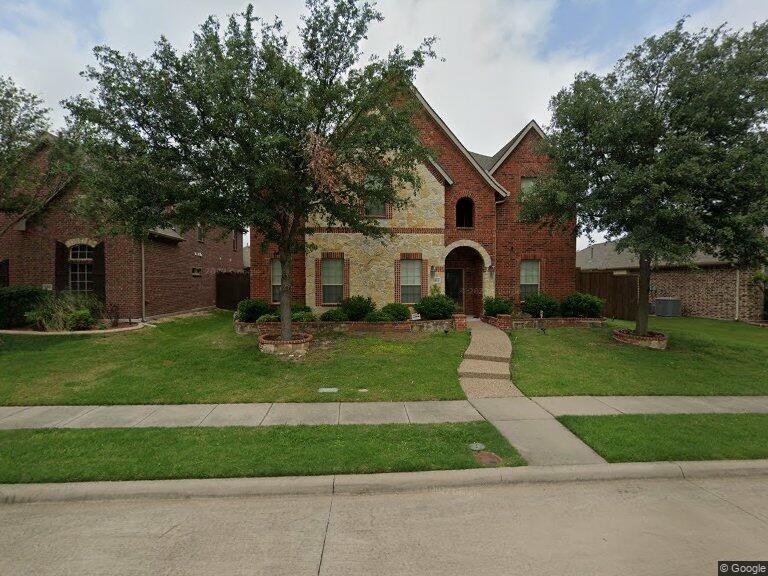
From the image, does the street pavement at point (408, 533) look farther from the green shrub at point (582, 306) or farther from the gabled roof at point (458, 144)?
the gabled roof at point (458, 144)

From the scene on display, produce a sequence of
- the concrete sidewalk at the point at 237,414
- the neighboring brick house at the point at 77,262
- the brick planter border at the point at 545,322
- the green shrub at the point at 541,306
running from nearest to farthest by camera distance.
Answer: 1. the concrete sidewalk at the point at 237,414
2. the brick planter border at the point at 545,322
3. the green shrub at the point at 541,306
4. the neighboring brick house at the point at 77,262

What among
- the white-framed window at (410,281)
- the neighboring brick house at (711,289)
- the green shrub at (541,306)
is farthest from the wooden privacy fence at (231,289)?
the neighboring brick house at (711,289)

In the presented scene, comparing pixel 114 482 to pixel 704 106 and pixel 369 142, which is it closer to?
pixel 369 142

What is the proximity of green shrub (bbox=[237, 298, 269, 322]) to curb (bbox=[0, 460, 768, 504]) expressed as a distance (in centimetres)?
1012

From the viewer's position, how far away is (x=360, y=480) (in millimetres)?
4625

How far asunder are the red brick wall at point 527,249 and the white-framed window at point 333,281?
6.99m

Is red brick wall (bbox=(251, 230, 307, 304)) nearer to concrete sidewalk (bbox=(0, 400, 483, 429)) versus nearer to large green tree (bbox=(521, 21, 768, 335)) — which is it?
concrete sidewalk (bbox=(0, 400, 483, 429))

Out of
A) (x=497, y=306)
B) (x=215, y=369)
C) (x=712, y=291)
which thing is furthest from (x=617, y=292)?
(x=215, y=369)

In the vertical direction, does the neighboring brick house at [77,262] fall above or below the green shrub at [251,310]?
above

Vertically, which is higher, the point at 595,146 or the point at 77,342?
the point at 595,146

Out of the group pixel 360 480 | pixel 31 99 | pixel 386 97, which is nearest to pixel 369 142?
pixel 386 97

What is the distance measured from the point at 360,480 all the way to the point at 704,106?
1235 centimetres

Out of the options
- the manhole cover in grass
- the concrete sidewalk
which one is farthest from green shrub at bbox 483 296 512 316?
the manhole cover in grass

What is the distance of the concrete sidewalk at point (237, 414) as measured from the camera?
21.1 ft
